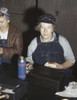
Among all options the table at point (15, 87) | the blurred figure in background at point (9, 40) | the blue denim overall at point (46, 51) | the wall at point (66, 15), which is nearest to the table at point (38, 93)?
the table at point (15, 87)

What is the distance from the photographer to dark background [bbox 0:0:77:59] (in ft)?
11.4

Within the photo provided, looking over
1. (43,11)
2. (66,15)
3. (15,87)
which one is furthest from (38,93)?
(43,11)

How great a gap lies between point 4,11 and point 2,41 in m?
0.36

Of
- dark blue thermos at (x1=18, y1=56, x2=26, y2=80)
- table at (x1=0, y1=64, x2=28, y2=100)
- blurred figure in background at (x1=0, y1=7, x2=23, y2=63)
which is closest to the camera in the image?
table at (x1=0, y1=64, x2=28, y2=100)

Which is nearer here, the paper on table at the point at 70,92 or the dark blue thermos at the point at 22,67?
the paper on table at the point at 70,92

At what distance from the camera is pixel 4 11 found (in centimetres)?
205

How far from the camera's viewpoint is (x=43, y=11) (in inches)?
145

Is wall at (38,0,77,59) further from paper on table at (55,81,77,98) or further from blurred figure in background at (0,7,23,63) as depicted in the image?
paper on table at (55,81,77,98)

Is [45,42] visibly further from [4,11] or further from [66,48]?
[4,11]

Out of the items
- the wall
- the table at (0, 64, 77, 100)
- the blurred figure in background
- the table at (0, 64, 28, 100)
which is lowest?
the table at (0, 64, 77, 100)

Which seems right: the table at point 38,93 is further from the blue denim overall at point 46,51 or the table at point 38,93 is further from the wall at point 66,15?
the wall at point 66,15

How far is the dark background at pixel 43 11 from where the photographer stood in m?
3.46

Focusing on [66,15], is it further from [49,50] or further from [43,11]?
[49,50]

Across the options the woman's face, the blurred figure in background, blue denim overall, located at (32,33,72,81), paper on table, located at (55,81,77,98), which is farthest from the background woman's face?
paper on table, located at (55,81,77,98)
